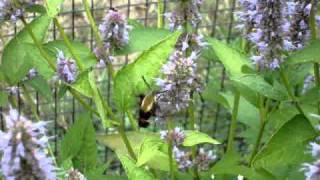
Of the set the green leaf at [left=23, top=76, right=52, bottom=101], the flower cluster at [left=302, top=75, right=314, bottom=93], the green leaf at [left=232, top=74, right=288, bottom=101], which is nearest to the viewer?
the green leaf at [left=232, top=74, right=288, bottom=101]

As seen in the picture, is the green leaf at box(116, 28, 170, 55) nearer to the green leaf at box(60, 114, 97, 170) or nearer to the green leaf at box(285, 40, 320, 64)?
the green leaf at box(60, 114, 97, 170)

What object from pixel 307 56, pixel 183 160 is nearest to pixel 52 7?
pixel 307 56

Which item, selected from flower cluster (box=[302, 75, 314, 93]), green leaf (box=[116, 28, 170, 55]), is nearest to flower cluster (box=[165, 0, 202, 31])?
green leaf (box=[116, 28, 170, 55])

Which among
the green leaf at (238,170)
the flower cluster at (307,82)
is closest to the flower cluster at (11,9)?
the green leaf at (238,170)

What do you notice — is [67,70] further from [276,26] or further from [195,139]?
[276,26]

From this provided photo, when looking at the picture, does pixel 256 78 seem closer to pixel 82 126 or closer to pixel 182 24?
pixel 182 24

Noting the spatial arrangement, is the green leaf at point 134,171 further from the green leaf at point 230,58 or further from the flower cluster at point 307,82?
the flower cluster at point 307,82
